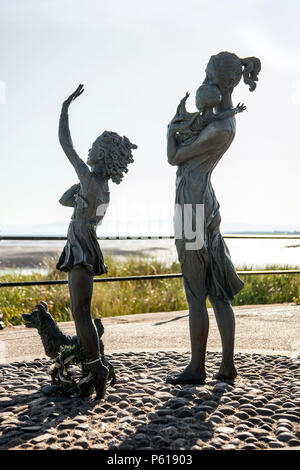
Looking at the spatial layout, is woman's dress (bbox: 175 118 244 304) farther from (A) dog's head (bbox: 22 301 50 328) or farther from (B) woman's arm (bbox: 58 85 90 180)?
(A) dog's head (bbox: 22 301 50 328)

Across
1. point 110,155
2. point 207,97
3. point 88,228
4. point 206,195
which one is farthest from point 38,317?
point 207,97

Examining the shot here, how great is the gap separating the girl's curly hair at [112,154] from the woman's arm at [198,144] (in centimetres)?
48

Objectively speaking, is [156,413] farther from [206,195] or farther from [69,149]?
[69,149]

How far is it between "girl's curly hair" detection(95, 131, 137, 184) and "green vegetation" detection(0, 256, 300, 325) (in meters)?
4.96

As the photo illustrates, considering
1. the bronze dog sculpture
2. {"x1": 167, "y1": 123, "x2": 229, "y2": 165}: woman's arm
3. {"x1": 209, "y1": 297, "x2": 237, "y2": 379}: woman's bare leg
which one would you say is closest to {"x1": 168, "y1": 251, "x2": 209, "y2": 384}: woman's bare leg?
{"x1": 209, "y1": 297, "x2": 237, "y2": 379}: woman's bare leg

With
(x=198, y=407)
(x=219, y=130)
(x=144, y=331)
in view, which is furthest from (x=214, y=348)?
(x=219, y=130)

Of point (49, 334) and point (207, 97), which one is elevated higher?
point (207, 97)

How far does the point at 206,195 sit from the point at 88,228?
3.18ft

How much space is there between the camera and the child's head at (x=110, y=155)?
376 centimetres

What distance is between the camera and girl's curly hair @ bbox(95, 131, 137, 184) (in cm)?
376

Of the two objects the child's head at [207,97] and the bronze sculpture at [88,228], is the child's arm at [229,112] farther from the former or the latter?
the bronze sculpture at [88,228]

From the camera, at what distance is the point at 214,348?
547cm

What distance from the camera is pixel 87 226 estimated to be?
12.2ft
